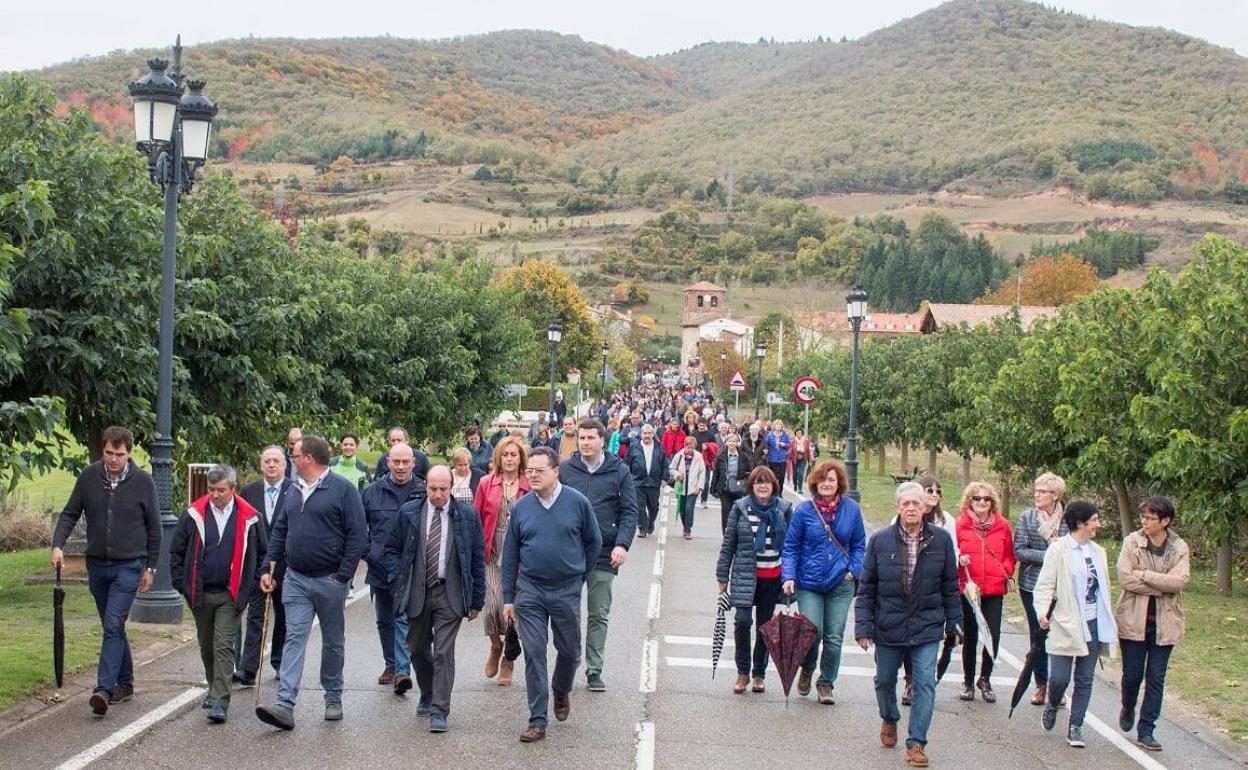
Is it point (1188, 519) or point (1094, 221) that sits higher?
point (1094, 221)

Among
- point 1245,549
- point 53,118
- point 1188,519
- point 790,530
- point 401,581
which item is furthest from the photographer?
point 1245,549

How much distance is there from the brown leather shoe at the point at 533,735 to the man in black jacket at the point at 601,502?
1.78 m

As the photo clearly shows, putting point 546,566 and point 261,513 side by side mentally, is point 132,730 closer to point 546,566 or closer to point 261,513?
point 261,513

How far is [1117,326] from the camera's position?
2180 centimetres

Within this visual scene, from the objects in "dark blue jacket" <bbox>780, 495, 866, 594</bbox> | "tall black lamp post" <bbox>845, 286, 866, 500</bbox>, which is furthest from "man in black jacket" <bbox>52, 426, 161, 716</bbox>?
"tall black lamp post" <bbox>845, 286, 866, 500</bbox>

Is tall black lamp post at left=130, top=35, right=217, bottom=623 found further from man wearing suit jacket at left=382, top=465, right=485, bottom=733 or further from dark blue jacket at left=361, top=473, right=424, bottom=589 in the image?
man wearing suit jacket at left=382, top=465, right=485, bottom=733

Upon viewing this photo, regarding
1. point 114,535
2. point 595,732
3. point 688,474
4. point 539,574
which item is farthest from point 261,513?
point 688,474

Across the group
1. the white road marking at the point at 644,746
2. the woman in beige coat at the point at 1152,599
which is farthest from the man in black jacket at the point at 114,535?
the woman in beige coat at the point at 1152,599

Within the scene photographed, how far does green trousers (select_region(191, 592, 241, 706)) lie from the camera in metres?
8.72

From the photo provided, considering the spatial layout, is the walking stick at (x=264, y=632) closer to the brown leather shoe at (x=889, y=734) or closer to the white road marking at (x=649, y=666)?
the white road marking at (x=649, y=666)

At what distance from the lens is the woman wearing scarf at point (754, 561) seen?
10.0 meters

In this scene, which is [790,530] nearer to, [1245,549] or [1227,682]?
[1227,682]

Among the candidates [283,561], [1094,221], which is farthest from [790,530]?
[1094,221]

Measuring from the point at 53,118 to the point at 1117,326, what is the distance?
15.7 metres
